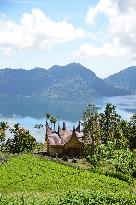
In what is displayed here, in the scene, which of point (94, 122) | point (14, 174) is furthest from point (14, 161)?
point (94, 122)

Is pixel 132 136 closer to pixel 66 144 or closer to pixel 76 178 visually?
pixel 66 144

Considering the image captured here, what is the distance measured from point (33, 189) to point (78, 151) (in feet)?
149

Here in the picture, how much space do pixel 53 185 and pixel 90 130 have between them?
43.2 m

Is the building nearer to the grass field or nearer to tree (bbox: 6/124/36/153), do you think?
tree (bbox: 6/124/36/153)

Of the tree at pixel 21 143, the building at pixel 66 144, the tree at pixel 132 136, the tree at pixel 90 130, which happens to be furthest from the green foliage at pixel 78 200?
the tree at pixel 21 143

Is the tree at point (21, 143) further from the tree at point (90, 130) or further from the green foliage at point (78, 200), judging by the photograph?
the green foliage at point (78, 200)

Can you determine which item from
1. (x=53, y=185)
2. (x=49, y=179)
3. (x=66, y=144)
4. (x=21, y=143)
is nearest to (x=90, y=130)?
(x=66, y=144)

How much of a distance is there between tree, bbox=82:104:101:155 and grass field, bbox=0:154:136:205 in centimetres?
2149

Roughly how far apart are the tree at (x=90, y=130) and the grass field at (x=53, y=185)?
70.5 ft

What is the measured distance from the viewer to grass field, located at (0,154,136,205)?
42125mm

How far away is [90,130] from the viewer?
95.6 meters

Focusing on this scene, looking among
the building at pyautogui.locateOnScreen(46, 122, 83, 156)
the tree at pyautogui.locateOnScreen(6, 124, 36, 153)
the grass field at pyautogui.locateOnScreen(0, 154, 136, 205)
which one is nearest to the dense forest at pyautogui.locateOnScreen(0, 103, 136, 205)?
the grass field at pyautogui.locateOnScreen(0, 154, 136, 205)

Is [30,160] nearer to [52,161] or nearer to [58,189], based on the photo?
[52,161]

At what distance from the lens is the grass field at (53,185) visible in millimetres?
42125
